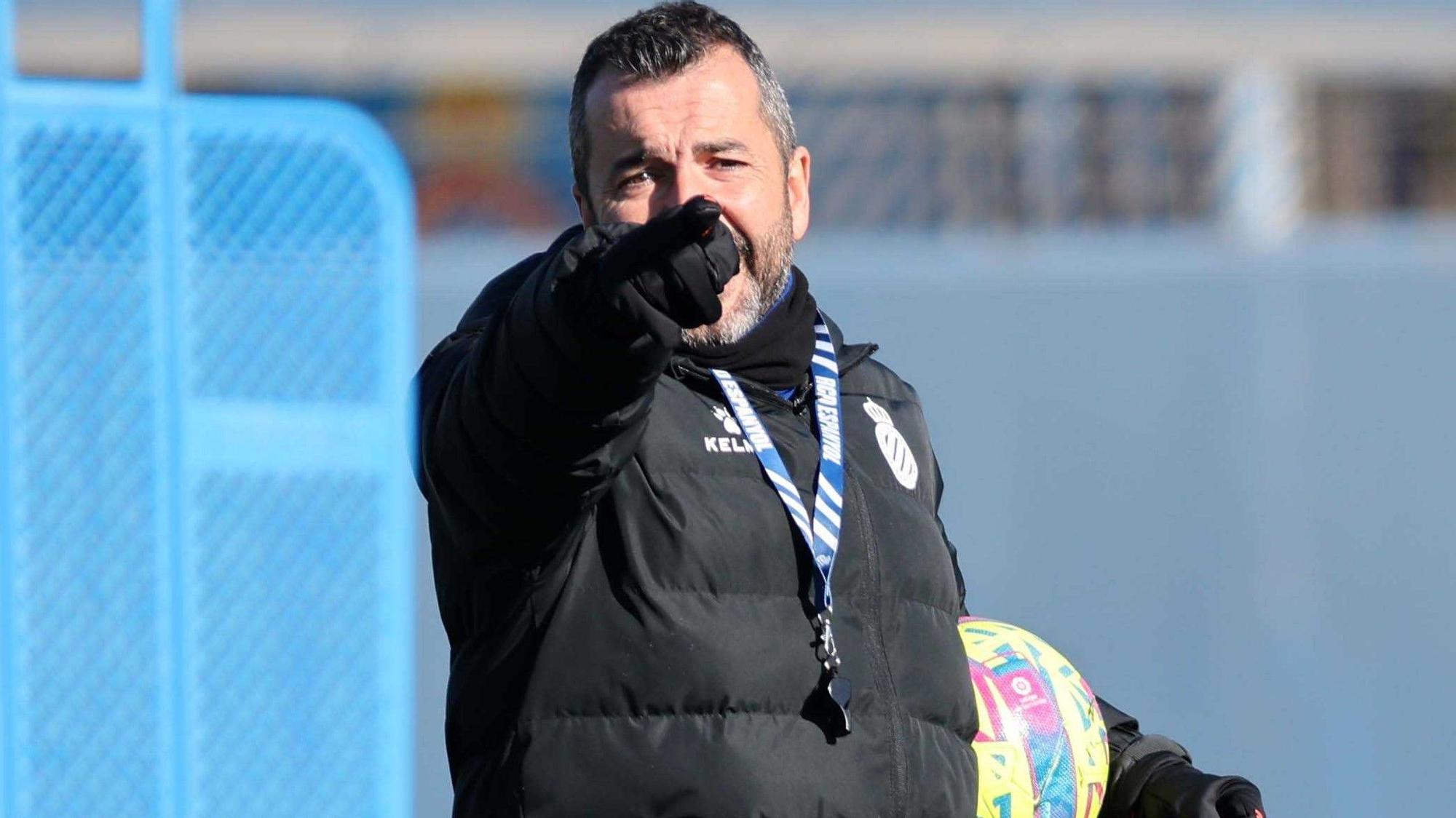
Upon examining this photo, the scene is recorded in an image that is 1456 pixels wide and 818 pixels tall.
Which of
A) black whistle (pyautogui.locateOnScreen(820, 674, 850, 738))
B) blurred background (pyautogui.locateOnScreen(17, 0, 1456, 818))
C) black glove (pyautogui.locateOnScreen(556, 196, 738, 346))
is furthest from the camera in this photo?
blurred background (pyautogui.locateOnScreen(17, 0, 1456, 818))

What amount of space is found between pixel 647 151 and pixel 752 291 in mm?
209

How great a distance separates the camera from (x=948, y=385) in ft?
20.5

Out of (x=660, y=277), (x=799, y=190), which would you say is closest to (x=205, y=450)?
(x=799, y=190)

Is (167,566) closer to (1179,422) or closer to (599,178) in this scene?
(599,178)

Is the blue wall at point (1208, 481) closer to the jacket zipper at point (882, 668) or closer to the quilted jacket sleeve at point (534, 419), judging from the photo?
the jacket zipper at point (882, 668)

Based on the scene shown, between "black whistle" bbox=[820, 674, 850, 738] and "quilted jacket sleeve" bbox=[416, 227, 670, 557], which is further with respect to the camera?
"black whistle" bbox=[820, 674, 850, 738]

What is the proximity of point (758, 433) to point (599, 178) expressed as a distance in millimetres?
327

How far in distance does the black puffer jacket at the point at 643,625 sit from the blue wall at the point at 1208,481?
4179 millimetres

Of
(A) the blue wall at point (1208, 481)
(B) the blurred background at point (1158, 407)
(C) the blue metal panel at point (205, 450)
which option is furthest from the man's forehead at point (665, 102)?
(A) the blue wall at point (1208, 481)

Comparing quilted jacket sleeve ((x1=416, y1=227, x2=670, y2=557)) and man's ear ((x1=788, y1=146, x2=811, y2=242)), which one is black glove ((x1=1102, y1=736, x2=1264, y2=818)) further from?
quilted jacket sleeve ((x1=416, y1=227, x2=670, y2=557))

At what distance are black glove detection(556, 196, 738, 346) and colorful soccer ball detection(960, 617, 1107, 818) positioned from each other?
0.93m

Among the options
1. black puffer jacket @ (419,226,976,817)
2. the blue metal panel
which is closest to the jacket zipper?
black puffer jacket @ (419,226,976,817)

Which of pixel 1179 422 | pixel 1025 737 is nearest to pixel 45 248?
pixel 1025 737

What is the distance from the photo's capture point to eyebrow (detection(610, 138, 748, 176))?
203 cm
